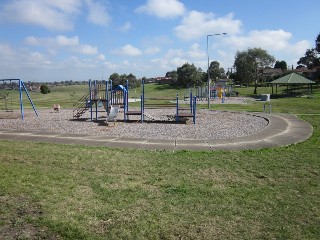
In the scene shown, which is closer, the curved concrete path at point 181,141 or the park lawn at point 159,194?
the park lawn at point 159,194

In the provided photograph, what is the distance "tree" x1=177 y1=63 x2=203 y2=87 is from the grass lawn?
73753 millimetres

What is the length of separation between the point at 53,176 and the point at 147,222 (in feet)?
11.1

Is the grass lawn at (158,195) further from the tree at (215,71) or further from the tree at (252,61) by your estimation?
the tree at (215,71)

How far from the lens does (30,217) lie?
5395 millimetres

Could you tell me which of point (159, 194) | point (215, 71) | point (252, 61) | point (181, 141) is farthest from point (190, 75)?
point (159, 194)

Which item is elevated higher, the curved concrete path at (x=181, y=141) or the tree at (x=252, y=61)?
the tree at (x=252, y=61)

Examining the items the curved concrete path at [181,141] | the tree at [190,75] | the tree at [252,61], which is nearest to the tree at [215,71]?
the tree at [190,75]

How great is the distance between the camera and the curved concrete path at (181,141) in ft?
37.7

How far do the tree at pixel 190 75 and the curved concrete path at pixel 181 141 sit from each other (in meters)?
68.6

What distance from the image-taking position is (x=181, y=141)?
12453 millimetres

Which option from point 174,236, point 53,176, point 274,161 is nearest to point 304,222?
point 174,236

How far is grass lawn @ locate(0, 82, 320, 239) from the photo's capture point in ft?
16.6

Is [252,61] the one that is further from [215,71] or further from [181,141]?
[181,141]

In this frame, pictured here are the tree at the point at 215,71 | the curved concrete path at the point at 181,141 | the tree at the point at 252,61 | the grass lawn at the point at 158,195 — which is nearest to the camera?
the grass lawn at the point at 158,195
